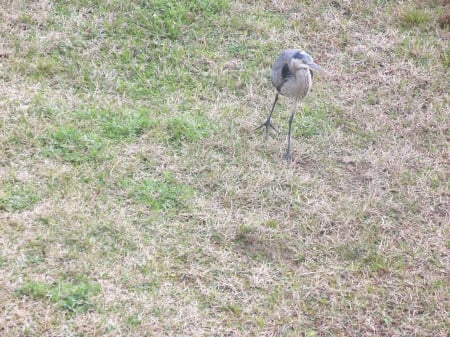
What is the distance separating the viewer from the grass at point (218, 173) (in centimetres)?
318

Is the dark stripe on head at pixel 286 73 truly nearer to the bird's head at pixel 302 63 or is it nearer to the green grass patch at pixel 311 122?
the bird's head at pixel 302 63

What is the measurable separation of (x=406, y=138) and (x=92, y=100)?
2284 mm

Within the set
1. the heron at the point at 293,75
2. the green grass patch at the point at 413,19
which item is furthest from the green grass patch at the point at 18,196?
the green grass patch at the point at 413,19

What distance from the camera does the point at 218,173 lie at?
13.1ft

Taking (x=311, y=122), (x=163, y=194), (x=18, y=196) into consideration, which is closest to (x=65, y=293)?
(x=18, y=196)

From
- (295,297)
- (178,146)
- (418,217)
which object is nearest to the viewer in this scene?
(295,297)

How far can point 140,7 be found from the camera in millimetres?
5363

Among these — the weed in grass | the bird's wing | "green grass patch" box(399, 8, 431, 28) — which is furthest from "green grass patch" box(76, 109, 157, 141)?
"green grass patch" box(399, 8, 431, 28)

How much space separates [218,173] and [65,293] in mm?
1333

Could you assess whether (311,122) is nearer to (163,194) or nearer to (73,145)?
(163,194)

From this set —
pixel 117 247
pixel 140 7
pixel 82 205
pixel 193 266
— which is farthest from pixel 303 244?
pixel 140 7

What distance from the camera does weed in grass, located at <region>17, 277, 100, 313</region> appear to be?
9.91 ft

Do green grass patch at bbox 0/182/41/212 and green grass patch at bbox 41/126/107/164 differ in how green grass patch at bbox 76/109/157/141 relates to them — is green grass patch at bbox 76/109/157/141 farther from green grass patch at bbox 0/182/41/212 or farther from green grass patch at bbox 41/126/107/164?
green grass patch at bbox 0/182/41/212

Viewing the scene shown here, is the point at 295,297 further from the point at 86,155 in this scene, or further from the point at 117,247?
the point at 86,155
